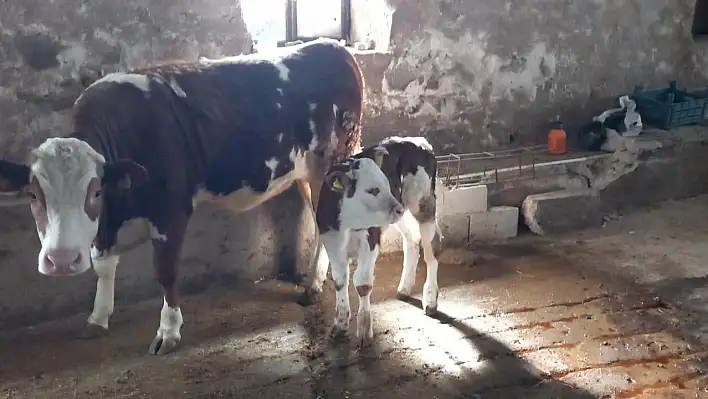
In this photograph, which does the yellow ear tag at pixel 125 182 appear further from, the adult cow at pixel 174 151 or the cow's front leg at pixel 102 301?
the cow's front leg at pixel 102 301

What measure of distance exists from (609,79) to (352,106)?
243 cm

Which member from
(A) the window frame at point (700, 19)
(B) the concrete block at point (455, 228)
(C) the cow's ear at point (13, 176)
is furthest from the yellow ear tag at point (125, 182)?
(A) the window frame at point (700, 19)

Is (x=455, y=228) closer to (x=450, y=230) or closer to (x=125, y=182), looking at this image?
(x=450, y=230)

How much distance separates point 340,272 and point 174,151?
846mm

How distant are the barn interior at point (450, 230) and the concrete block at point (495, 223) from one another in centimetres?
1

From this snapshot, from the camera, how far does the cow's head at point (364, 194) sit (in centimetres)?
287

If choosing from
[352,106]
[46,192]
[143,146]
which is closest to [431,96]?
[352,106]

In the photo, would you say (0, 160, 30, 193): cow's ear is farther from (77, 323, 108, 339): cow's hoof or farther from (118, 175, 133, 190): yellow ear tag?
(77, 323, 108, 339): cow's hoof

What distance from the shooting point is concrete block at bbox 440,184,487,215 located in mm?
4191

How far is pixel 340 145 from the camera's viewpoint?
3.54m

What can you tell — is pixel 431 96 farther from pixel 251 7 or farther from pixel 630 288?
pixel 630 288

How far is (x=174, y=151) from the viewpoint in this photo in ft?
9.59

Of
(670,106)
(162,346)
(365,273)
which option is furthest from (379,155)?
(670,106)

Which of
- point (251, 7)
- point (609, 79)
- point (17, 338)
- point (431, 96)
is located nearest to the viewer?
point (17, 338)
